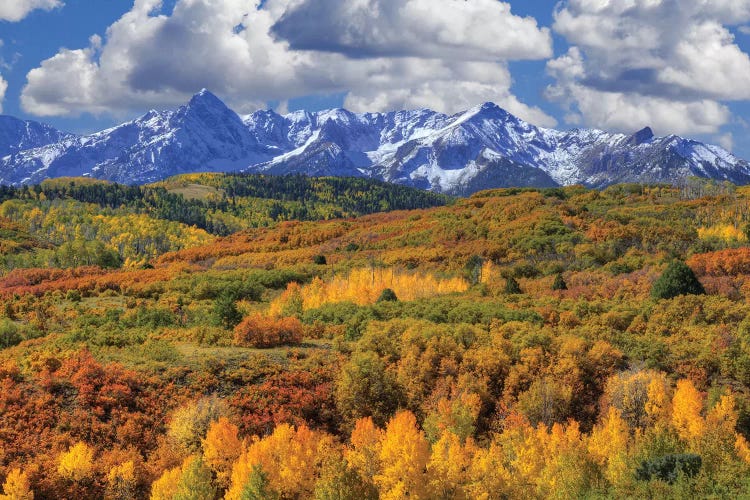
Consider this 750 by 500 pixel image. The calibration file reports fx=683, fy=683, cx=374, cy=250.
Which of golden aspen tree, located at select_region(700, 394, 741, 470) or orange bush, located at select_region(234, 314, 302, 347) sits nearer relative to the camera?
golden aspen tree, located at select_region(700, 394, 741, 470)

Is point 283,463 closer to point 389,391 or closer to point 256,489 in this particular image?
point 256,489

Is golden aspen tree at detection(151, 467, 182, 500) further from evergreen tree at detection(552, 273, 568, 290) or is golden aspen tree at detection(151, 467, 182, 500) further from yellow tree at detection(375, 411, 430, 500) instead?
evergreen tree at detection(552, 273, 568, 290)

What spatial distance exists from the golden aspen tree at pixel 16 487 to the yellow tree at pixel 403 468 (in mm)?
17216

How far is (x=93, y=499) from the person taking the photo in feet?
116

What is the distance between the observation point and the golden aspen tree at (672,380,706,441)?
1532 inches

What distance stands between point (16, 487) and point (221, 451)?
994cm

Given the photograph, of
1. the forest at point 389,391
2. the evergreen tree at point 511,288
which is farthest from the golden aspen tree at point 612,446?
the evergreen tree at point 511,288

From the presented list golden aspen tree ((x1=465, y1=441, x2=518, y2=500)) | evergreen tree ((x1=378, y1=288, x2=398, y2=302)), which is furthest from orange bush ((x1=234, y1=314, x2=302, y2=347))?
golden aspen tree ((x1=465, y1=441, x2=518, y2=500))

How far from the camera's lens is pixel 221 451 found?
37.1 m

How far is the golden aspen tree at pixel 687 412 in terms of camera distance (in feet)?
128

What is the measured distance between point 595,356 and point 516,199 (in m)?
92.7

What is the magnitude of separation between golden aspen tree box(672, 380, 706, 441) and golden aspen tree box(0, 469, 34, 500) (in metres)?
35.0

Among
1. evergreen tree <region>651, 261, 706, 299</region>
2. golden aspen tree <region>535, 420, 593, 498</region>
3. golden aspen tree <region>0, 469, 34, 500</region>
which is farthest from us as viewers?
evergreen tree <region>651, 261, 706, 299</region>

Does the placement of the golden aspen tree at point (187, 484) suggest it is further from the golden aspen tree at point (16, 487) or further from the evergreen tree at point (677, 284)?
the evergreen tree at point (677, 284)
